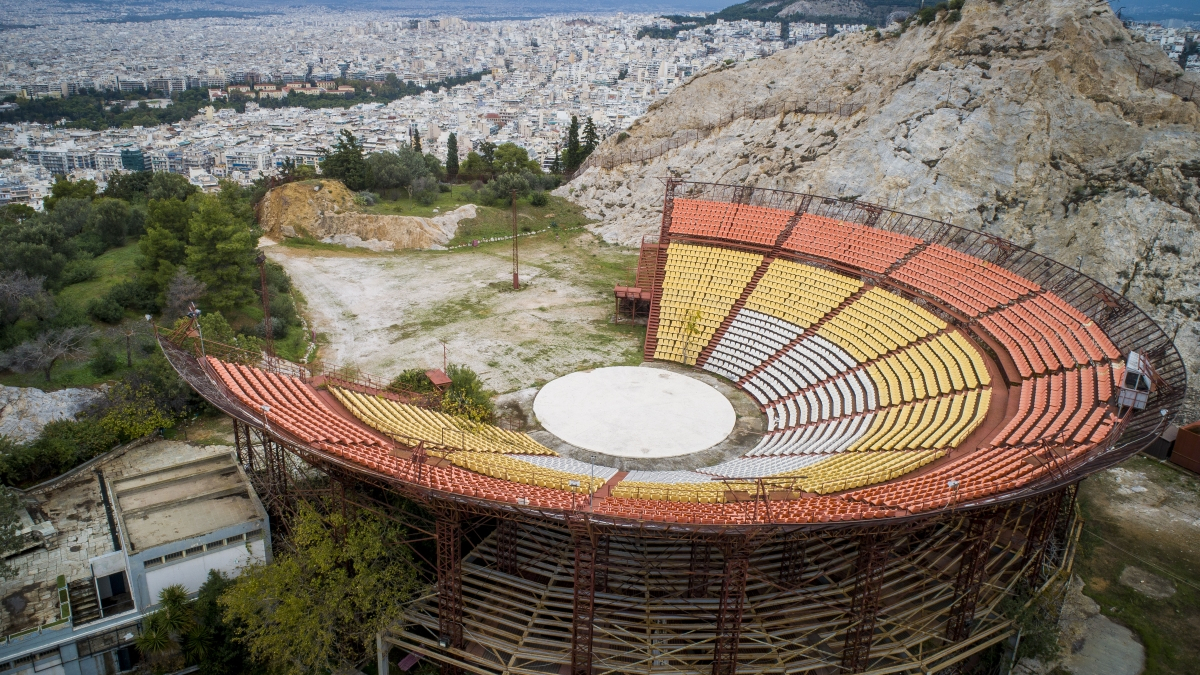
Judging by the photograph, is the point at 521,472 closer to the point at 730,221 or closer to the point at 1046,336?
the point at 1046,336

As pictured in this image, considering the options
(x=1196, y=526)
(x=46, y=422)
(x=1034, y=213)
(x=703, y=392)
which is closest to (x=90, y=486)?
(x=46, y=422)

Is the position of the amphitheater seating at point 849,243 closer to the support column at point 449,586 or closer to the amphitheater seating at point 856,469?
the amphitheater seating at point 856,469

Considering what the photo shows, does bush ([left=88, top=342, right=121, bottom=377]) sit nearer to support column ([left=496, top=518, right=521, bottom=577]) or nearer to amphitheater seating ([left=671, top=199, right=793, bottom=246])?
support column ([left=496, top=518, right=521, bottom=577])

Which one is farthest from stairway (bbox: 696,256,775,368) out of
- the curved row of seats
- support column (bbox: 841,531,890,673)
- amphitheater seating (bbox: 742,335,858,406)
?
support column (bbox: 841,531,890,673)

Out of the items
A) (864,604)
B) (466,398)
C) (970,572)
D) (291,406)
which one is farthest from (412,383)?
(970,572)

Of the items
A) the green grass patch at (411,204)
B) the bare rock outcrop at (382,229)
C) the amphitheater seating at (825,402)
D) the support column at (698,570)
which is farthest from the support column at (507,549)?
the green grass patch at (411,204)

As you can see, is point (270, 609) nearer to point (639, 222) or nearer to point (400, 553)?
point (400, 553)

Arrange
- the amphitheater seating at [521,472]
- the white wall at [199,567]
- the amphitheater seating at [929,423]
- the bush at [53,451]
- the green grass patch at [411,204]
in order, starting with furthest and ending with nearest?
the green grass patch at [411,204] < the bush at [53,451] < the amphitheater seating at [929,423] < the white wall at [199,567] < the amphitheater seating at [521,472]
